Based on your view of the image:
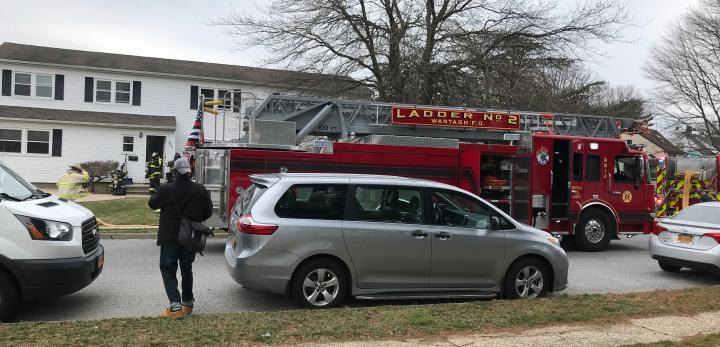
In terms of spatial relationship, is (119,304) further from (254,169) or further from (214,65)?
(214,65)

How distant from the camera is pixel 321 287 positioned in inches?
256

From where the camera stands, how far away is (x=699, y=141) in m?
41.6

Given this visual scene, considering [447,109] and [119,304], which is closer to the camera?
[119,304]

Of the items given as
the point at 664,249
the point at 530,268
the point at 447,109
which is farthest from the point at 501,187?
the point at 530,268

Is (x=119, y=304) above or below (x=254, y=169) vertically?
below

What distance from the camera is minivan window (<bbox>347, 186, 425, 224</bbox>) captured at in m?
6.70

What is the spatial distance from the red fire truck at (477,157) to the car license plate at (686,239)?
2809 millimetres

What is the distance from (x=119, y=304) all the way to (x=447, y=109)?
27.0 ft

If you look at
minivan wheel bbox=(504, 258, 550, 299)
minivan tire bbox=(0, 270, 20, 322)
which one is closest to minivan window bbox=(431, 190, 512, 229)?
minivan wheel bbox=(504, 258, 550, 299)

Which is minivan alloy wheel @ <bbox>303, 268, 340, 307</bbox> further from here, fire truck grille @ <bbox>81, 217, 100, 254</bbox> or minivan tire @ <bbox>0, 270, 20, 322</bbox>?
minivan tire @ <bbox>0, 270, 20, 322</bbox>

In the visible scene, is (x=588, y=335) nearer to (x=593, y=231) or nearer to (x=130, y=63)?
(x=593, y=231)

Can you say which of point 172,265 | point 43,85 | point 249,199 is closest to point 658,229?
point 249,199

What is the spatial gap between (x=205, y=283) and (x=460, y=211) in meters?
3.73

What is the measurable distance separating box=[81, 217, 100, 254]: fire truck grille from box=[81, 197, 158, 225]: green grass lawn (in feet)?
27.2
